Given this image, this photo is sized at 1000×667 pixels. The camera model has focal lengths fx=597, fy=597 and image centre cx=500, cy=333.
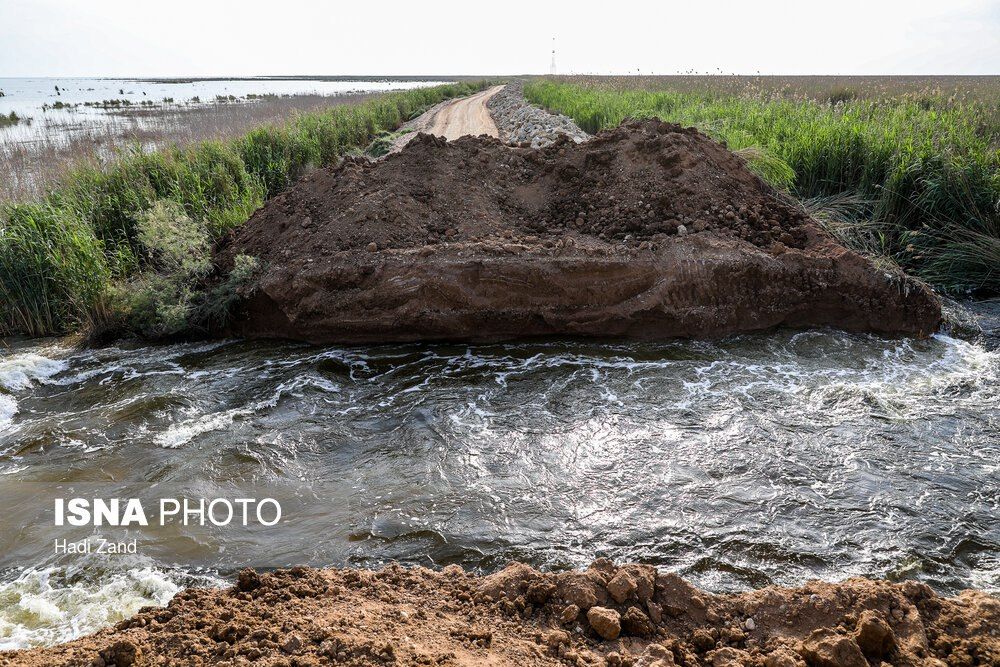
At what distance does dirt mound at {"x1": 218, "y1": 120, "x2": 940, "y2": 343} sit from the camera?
7.04 m

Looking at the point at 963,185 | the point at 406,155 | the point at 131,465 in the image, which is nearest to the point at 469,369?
the point at 131,465

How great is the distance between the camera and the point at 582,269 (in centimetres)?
709

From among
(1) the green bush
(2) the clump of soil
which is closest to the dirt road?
(2) the clump of soil

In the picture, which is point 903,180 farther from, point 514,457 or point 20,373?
point 20,373

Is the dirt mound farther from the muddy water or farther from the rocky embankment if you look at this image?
the rocky embankment

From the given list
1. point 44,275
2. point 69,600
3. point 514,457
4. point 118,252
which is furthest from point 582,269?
point 44,275

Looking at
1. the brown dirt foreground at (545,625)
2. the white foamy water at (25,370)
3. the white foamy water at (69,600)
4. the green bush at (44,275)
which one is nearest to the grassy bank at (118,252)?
the green bush at (44,275)

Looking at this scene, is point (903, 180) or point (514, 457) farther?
point (903, 180)

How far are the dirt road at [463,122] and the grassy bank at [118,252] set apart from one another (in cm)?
965

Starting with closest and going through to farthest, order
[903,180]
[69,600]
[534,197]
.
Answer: [69,600] → [903,180] → [534,197]

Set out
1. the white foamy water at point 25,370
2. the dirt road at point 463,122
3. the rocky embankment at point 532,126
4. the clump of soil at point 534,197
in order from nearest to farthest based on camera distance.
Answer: the white foamy water at point 25,370
the clump of soil at point 534,197
the rocky embankment at point 532,126
the dirt road at point 463,122

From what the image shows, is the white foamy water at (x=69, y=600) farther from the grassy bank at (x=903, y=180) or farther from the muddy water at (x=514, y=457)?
the grassy bank at (x=903, y=180)

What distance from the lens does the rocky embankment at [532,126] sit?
1460cm

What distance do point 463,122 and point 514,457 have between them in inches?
825
